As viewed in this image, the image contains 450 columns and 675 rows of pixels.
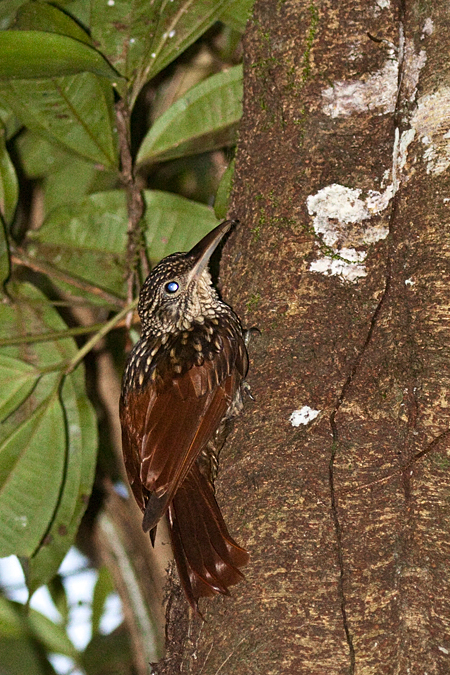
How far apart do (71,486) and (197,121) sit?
5.79 ft

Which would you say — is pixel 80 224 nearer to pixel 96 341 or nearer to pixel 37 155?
pixel 96 341

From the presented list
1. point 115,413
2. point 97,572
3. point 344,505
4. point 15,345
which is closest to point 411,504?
point 344,505

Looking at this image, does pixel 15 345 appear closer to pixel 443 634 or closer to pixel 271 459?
pixel 271 459

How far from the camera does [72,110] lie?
11.1 feet

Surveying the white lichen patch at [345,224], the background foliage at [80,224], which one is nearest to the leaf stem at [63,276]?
the background foliage at [80,224]

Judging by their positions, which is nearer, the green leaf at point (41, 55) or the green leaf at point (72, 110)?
the green leaf at point (41, 55)

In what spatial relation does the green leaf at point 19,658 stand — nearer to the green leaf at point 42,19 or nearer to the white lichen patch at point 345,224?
the white lichen patch at point 345,224

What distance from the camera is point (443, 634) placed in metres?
1.86

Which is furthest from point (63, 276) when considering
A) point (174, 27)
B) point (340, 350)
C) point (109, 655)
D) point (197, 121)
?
point (109, 655)

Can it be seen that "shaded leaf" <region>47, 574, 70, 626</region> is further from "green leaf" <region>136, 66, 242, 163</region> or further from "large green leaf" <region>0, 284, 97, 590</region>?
"green leaf" <region>136, 66, 242, 163</region>

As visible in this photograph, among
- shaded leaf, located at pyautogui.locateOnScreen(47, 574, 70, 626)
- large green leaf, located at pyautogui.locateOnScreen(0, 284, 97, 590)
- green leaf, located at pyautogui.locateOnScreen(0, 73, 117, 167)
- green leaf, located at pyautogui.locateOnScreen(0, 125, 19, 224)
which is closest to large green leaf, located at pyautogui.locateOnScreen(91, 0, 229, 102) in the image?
green leaf, located at pyautogui.locateOnScreen(0, 73, 117, 167)

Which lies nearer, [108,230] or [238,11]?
[238,11]

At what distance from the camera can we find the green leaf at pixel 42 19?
3061 millimetres

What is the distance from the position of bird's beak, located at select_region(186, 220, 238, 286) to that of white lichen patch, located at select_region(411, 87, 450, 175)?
28.6 inches
